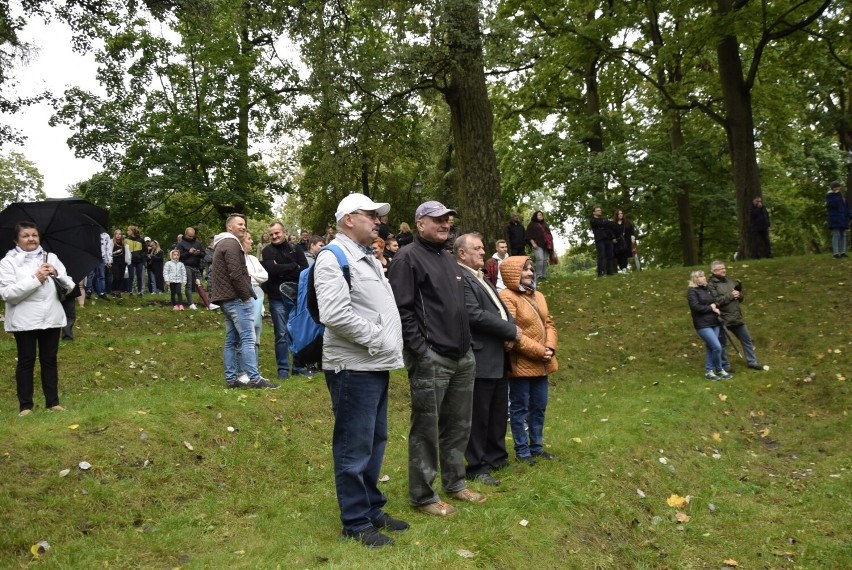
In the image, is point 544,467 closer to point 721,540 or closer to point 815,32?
point 721,540

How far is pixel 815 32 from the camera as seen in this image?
1828 cm

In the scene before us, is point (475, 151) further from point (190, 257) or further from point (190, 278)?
point (190, 278)

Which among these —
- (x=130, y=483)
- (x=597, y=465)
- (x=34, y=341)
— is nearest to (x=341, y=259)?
(x=130, y=483)

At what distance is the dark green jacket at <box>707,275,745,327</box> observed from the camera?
12.1m

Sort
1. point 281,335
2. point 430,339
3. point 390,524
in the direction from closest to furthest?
point 390,524
point 430,339
point 281,335

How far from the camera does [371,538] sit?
15.4 ft

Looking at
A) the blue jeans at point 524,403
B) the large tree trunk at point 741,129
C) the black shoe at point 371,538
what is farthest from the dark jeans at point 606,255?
the black shoe at point 371,538

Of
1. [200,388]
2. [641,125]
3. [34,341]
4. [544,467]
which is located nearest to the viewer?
[544,467]

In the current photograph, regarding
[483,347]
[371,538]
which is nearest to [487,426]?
[483,347]

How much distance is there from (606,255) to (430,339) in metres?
15.1

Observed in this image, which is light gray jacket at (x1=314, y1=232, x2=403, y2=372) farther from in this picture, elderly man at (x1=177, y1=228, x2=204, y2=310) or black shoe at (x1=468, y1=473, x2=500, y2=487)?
elderly man at (x1=177, y1=228, x2=204, y2=310)

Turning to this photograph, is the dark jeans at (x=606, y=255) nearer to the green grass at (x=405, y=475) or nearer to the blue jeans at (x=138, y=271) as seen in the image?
the green grass at (x=405, y=475)

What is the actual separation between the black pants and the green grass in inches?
8.9

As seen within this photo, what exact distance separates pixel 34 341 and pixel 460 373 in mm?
4951
